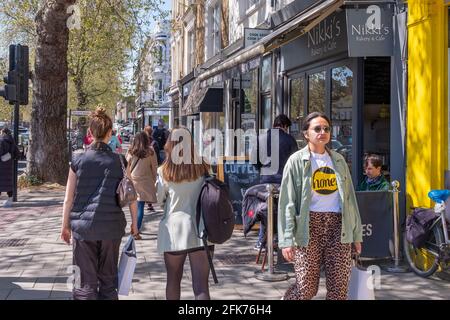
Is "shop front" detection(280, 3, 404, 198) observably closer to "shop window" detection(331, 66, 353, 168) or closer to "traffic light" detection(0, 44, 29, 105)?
"shop window" detection(331, 66, 353, 168)

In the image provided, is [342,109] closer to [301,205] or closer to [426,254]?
[426,254]

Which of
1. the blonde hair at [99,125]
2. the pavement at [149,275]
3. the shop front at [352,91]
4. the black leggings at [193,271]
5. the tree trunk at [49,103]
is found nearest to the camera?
the black leggings at [193,271]

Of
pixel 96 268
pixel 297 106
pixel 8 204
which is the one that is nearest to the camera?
pixel 96 268

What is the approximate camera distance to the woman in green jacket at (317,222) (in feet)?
14.5

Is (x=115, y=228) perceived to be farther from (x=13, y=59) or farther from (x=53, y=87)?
(x=53, y=87)

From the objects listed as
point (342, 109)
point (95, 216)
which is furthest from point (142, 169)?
point (95, 216)

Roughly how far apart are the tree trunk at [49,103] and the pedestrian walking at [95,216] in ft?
40.5

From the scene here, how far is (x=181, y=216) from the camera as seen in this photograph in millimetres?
4594

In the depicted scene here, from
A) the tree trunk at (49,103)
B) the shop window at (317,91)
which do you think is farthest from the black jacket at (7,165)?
the shop window at (317,91)

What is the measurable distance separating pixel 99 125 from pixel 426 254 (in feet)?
14.2

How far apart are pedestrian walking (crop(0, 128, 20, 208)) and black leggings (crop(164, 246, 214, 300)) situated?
9.53m

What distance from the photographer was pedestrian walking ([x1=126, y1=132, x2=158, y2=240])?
369 inches

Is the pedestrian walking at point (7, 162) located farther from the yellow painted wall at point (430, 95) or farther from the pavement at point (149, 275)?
the yellow painted wall at point (430, 95)
